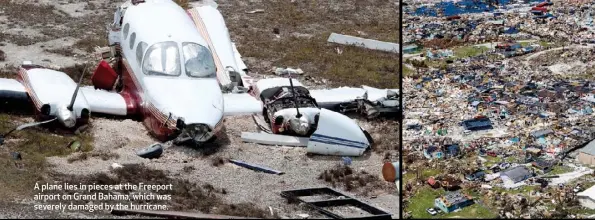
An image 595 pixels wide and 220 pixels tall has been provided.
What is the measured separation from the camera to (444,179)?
20.7 metres

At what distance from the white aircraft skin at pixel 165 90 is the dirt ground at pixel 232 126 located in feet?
1.14

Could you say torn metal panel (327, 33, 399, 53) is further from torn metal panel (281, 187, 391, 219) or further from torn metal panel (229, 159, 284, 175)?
torn metal panel (281, 187, 391, 219)

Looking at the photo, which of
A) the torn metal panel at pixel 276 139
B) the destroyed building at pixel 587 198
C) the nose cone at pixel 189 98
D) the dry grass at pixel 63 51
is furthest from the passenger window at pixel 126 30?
the destroyed building at pixel 587 198

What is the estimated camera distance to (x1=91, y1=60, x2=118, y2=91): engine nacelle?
65.4 ft

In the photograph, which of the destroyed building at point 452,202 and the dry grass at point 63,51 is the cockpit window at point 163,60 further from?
the dry grass at point 63,51

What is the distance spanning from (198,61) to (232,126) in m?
1.44

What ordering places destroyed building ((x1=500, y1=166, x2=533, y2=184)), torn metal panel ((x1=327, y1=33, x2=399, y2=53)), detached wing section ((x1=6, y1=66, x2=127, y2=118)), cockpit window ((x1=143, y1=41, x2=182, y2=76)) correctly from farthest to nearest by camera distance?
torn metal panel ((x1=327, y1=33, x2=399, y2=53)) → destroyed building ((x1=500, y1=166, x2=533, y2=184)) → cockpit window ((x1=143, y1=41, x2=182, y2=76)) → detached wing section ((x1=6, y1=66, x2=127, y2=118))

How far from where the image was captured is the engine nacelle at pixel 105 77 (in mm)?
19938

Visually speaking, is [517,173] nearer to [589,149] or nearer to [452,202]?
[589,149]

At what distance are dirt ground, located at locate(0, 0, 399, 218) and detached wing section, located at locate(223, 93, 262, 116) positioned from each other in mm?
239

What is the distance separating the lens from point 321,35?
2852cm

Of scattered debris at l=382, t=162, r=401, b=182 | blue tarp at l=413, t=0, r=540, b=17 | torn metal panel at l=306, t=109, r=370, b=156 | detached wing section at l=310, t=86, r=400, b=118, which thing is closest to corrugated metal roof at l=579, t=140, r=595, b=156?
detached wing section at l=310, t=86, r=400, b=118

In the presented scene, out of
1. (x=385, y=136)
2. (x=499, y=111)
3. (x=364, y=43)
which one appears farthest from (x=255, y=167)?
(x=499, y=111)

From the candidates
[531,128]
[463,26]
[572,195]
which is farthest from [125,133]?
[463,26]
